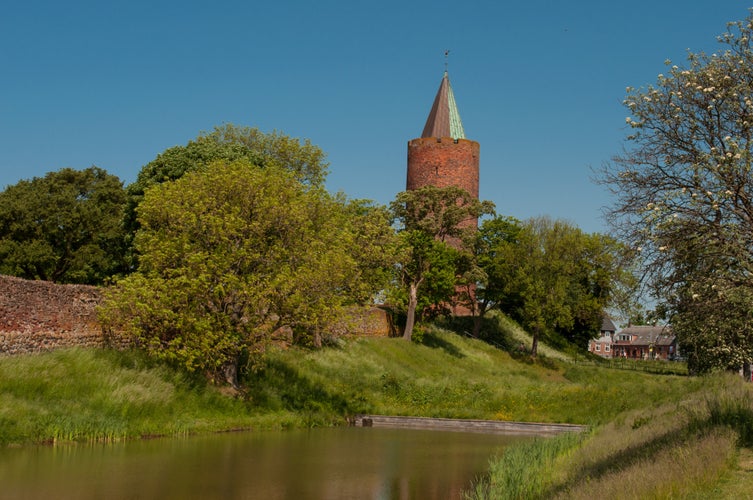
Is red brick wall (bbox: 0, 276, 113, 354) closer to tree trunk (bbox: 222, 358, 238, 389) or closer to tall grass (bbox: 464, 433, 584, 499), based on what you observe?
tree trunk (bbox: 222, 358, 238, 389)

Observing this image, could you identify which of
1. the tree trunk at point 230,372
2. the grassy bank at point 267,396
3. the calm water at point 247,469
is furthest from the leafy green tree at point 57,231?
the calm water at point 247,469

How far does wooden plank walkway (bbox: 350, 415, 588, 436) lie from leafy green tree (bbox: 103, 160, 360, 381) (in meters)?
4.09

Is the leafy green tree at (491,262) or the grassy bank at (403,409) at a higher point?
the leafy green tree at (491,262)

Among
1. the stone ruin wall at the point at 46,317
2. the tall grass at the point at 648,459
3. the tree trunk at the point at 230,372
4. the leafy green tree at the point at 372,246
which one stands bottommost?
the tall grass at the point at 648,459

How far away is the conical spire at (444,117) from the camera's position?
67.4 meters

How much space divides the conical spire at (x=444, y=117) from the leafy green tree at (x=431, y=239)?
7841 mm

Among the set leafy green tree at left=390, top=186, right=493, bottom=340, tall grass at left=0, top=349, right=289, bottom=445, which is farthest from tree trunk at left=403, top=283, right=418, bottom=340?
tall grass at left=0, top=349, right=289, bottom=445

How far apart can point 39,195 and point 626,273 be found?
44.4 m

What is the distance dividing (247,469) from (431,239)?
37636mm

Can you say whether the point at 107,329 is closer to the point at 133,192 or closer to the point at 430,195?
Answer: the point at 133,192

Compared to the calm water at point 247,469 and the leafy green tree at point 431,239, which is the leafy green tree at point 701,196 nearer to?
the calm water at point 247,469

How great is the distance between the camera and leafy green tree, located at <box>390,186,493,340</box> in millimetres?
52531

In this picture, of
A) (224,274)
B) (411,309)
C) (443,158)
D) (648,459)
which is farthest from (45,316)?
(443,158)

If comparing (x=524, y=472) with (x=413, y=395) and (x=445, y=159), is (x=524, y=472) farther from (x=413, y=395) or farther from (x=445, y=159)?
(x=445, y=159)
